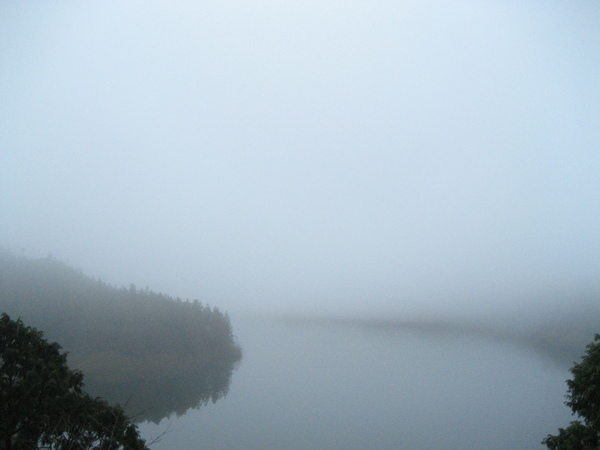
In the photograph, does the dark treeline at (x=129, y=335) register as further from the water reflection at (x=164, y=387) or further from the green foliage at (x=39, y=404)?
the green foliage at (x=39, y=404)

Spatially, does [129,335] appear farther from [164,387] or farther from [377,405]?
[377,405]

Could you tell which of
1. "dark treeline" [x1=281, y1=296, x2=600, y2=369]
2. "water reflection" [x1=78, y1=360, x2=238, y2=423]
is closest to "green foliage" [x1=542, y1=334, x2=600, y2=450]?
"water reflection" [x1=78, y1=360, x2=238, y2=423]

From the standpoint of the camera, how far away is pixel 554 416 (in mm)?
26484

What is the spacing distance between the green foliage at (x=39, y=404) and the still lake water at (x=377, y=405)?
8.38m

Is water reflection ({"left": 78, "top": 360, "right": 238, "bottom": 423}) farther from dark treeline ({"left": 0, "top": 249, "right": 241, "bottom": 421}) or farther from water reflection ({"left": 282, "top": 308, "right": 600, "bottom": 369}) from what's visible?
water reflection ({"left": 282, "top": 308, "right": 600, "bottom": 369})

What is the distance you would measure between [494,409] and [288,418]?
53.2 ft

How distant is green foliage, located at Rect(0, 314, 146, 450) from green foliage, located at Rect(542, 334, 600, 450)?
8684mm

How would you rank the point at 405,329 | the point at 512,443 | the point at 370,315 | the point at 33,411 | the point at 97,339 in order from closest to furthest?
the point at 33,411, the point at 512,443, the point at 97,339, the point at 405,329, the point at 370,315

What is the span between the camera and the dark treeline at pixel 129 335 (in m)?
34.7

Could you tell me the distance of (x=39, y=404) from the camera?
715 centimetres

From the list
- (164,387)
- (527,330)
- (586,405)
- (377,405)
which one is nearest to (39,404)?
(586,405)

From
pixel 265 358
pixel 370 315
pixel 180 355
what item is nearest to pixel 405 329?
pixel 370 315

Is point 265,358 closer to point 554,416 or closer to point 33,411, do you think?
point 554,416

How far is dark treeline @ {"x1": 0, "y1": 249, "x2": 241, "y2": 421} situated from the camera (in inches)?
1366
